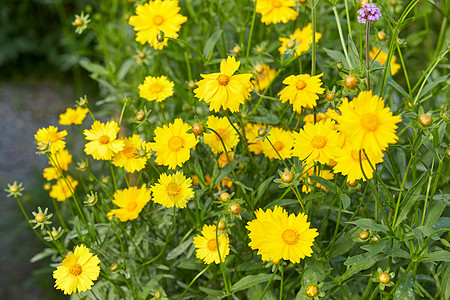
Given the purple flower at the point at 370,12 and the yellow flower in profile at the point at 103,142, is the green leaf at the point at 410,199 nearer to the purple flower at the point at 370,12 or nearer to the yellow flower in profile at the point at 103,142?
the purple flower at the point at 370,12

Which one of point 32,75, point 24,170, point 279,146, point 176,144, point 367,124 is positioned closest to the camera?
point 367,124

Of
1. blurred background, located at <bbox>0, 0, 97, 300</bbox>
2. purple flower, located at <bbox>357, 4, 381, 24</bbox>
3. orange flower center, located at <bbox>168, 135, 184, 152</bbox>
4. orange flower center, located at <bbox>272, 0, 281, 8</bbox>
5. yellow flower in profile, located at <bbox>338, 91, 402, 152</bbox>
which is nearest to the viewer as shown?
yellow flower in profile, located at <bbox>338, 91, 402, 152</bbox>

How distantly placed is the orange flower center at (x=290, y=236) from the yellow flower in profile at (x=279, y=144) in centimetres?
18

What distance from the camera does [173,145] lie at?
80 centimetres

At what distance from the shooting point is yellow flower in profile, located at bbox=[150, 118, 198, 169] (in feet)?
2.58

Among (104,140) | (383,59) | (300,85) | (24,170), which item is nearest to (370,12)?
(300,85)

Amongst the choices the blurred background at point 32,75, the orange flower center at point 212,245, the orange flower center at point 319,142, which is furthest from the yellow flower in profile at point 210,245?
the blurred background at point 32,75

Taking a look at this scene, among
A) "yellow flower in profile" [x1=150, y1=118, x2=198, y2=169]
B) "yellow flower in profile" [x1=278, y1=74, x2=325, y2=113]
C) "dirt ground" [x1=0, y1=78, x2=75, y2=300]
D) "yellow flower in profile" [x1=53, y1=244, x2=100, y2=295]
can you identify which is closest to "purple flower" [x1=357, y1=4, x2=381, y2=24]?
"yellow flower in profile" [x1=278, y1=74, x2=325, y2=113]

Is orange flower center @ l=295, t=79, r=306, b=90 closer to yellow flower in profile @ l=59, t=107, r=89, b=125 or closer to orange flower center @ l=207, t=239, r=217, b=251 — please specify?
orange flower center @ l=207, t=239, r=217, b=251

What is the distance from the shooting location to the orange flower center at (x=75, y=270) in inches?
30.0

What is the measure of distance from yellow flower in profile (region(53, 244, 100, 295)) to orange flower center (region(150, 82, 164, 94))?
13.7 inches

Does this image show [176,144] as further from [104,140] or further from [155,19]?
[155,19]

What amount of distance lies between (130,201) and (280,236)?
0.32 metres

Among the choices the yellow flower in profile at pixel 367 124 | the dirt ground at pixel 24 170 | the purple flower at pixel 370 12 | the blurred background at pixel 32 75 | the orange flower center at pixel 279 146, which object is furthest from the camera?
the blurred background at pixel 32 75
